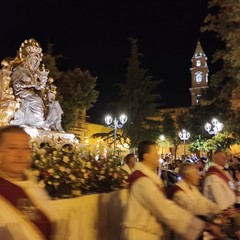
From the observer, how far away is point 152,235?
3699mm

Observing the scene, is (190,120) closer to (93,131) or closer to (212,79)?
(93,131)

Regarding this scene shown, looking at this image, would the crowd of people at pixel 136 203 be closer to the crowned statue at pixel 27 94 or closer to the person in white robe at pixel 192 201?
the person in white robe at pixel 192 201

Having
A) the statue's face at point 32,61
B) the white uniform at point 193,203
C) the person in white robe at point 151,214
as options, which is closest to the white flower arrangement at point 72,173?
the white uniform at point 193,203

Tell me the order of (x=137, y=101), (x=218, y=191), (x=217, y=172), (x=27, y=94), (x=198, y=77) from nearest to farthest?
(x=218, y=191), (x=217, y=172), (x=27, y=94), (x=137, y=101), (x=198, y=77)

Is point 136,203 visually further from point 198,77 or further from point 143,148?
point 198,77

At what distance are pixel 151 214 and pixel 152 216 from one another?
0.02 meters

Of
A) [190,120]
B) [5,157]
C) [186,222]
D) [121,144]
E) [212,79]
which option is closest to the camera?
[5,157]

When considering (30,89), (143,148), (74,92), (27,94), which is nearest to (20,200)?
(143,148)

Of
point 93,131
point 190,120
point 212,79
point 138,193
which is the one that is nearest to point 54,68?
point 212,79

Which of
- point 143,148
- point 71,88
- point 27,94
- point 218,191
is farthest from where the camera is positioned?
point 71,88

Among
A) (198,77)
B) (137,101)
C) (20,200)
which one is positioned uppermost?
(198,77)

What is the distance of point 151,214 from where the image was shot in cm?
367

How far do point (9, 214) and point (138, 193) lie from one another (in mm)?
1526

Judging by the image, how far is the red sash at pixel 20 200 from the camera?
253 centimetres
